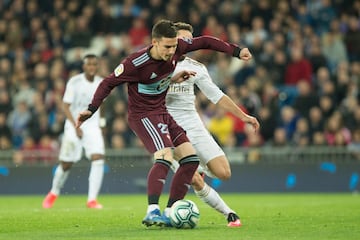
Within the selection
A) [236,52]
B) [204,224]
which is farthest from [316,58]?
[204,224]

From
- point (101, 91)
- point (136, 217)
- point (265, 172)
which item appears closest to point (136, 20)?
point (265, 172)

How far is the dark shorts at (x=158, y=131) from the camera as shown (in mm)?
10312

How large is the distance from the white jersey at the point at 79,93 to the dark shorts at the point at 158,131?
505cm

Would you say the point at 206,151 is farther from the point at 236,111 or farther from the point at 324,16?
the point at 324,16

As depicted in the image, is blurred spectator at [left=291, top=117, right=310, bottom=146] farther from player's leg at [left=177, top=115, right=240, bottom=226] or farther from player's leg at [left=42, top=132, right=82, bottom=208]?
player's leg at [left=177, top=115, right=240, bottom=226]

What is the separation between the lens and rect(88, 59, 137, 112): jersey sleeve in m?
10.2

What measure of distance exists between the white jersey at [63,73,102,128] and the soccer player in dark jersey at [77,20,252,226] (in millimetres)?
5064

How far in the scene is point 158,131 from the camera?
408 inches

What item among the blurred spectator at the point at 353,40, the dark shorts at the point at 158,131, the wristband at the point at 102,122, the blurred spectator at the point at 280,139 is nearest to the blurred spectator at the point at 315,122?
the blurred spectator at the point at 280,139

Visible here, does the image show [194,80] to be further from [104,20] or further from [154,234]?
[104,20]

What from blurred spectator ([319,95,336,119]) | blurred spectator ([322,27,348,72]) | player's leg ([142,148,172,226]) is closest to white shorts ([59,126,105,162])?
player's leg ([142,148,172,226])

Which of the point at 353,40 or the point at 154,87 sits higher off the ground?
the point at 353,40

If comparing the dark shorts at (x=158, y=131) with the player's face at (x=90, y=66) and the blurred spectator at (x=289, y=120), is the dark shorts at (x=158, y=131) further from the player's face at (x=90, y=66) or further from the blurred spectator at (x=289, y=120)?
the blurred spectator at (x=289, y=120)

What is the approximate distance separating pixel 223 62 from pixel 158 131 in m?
11.8
